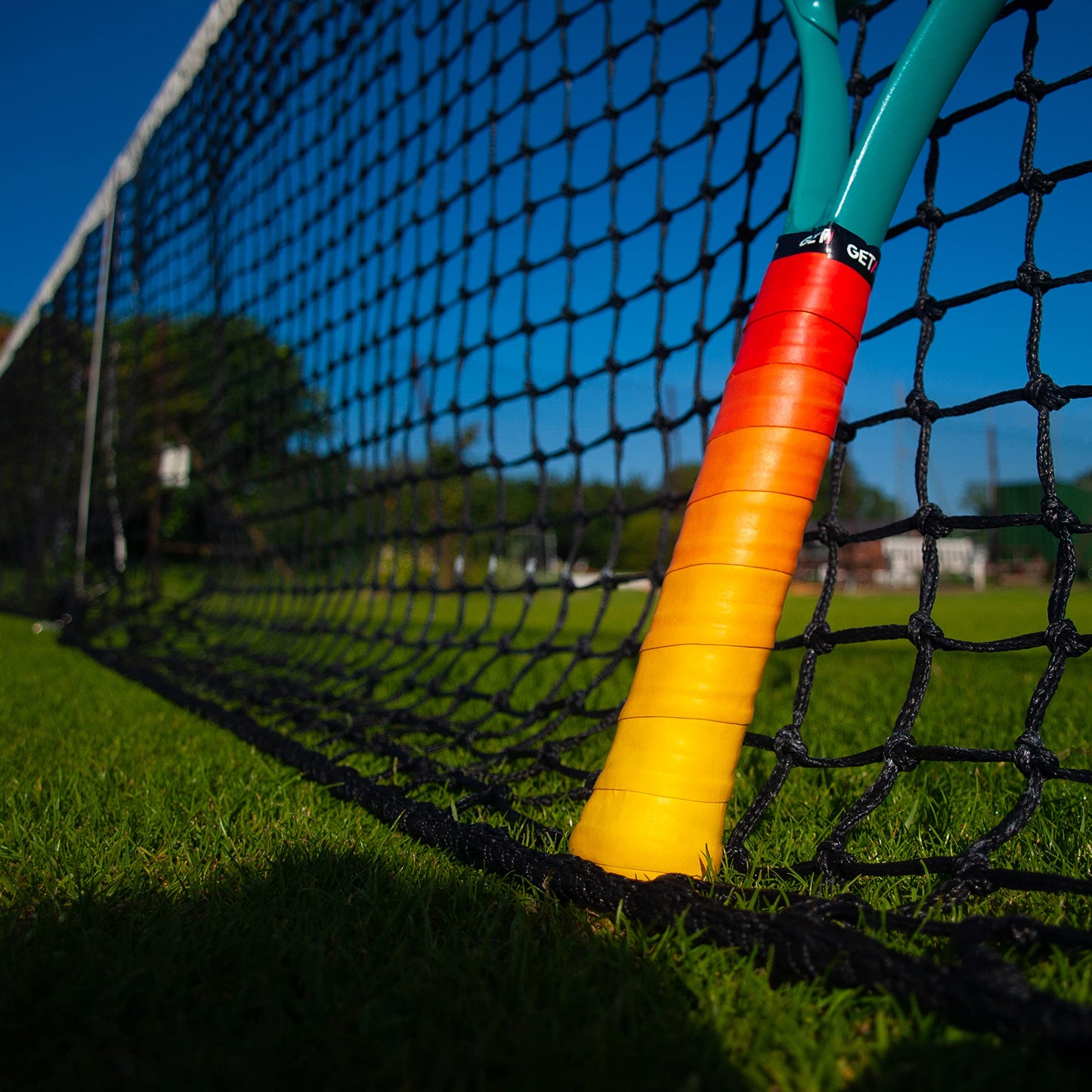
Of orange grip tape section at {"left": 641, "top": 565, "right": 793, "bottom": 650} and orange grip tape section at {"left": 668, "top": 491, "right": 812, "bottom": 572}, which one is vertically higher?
orange grip tape section at {"left": 668, "top": 491, "right": 812, "bottom": 572}

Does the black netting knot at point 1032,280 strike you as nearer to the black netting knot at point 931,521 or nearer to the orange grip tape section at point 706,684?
the black netting knot at point 931,521

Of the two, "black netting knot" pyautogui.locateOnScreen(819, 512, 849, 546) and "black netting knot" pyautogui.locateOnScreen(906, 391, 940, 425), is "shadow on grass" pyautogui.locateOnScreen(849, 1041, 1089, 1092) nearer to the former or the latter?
"black netting knot" pyautogui.locateOnScreen(819, 512, 849, 546)

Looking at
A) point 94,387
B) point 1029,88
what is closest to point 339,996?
point 1029,88

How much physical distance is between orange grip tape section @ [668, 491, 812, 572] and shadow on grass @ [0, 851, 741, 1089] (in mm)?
456

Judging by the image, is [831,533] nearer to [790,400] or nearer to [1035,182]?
[790,400]

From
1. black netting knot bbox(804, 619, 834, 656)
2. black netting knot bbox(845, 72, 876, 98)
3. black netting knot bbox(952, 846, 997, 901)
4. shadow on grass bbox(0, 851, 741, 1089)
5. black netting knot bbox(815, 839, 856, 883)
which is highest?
black netting knot bbox(845, 72, 876, 98)

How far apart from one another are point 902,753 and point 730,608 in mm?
282

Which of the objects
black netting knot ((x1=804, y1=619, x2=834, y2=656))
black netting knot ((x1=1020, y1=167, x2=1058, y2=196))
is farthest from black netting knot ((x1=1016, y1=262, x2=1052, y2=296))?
black netting knot ((x1=804, y1=619, x2=834, y2=656))

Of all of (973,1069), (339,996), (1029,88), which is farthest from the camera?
(1029,88)

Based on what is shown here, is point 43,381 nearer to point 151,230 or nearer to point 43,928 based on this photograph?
point 151,230

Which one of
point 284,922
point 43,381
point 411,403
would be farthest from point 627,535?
point 284,922

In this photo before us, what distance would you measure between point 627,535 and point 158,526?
24777mm

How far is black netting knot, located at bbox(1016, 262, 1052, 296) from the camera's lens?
3.84 feet

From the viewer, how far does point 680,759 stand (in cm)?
99
